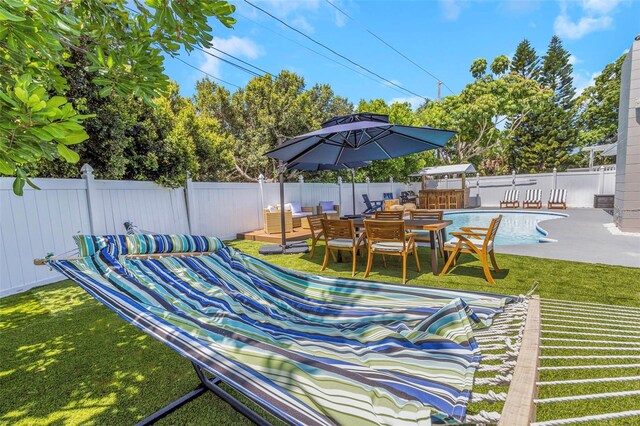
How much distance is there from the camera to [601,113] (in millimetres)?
24188

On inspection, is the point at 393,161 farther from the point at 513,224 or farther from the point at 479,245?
the point at 479,245

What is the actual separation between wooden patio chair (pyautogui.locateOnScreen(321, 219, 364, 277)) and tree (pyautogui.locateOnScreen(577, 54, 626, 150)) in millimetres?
29203

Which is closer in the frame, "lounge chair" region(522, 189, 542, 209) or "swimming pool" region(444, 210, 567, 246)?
"swimming pool" region(444, 210, 567, 246)

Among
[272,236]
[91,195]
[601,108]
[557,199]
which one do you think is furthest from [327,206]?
[601,108]

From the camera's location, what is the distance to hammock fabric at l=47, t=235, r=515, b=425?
96 centimetres

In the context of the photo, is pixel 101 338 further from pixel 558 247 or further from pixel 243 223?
pixel 558 247

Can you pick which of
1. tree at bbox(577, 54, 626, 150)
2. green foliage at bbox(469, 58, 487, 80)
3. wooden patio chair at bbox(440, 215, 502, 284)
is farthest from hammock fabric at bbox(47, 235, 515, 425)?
tree at bbox(577, 54, 626, 150)

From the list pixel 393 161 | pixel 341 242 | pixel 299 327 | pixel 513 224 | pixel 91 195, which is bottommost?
pixel 513 224

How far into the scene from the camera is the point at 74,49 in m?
1.65

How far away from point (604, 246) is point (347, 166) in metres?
5.33

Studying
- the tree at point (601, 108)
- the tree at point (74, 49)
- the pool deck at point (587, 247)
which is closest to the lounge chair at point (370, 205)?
the pool deck at point (587, 247)

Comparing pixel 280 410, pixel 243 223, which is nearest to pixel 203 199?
pixel 243 223

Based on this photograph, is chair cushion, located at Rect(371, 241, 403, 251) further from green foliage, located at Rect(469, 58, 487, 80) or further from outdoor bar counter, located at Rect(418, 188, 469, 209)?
green foliage, located at Rect(469, 58, 487, 80)

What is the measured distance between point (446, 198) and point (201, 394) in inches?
616
